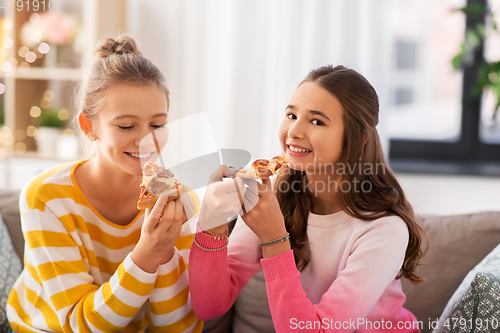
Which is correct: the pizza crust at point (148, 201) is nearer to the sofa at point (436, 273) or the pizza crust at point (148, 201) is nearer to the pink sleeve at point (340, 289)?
the pink sleeve at point (340, 289)

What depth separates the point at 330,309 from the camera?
3.35 feet

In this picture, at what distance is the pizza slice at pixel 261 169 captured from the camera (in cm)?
101

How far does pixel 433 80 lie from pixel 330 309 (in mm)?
2089

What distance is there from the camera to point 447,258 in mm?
1456

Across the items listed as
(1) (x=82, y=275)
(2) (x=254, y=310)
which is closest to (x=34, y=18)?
(1) (x=82, y=275)

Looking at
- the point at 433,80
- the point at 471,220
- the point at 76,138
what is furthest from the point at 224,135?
the point at 471,220

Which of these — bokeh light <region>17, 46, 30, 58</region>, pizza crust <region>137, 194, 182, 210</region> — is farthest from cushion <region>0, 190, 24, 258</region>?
bokeh light <region>17, 46, 30, 58</region>

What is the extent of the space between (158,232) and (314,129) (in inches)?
17.9

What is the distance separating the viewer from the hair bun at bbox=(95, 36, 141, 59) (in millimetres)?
1264

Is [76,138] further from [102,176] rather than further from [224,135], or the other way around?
[102,176]

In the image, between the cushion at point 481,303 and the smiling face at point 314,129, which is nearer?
the cushion at point 481,303

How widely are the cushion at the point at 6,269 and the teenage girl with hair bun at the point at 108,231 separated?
0.16 meters

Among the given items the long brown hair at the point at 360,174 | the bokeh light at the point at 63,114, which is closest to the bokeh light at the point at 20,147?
the bokeh light at the point at 63,114

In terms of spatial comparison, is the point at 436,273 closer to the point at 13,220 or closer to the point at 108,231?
the point at 108,231
